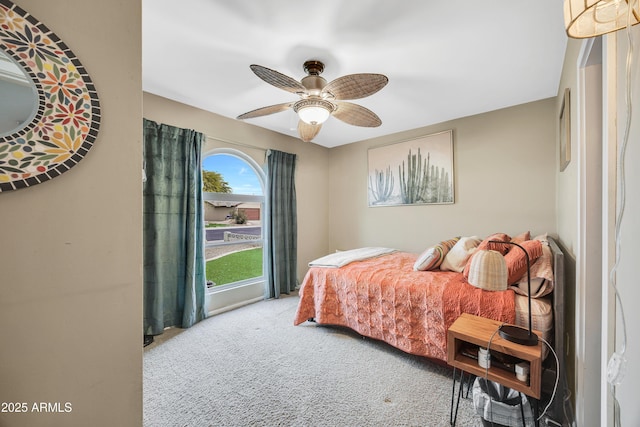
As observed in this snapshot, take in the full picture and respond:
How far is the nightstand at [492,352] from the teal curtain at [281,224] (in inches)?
101

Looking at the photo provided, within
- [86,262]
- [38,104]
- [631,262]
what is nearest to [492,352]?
[631,262]

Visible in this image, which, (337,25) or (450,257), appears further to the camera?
(450,257)

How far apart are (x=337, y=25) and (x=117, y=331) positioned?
199 centimetres

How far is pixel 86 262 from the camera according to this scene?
2.68ft

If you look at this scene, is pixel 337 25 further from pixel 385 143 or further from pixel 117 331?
pixel 385 143

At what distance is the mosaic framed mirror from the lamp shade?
Answer: 147cm

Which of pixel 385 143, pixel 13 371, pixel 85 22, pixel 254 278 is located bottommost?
pixel 254 278

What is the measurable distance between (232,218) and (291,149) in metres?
1.43

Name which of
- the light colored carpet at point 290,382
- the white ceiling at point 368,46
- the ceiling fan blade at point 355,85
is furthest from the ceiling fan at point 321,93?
the light colored carpet at point 290,382

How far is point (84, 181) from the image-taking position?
82cm

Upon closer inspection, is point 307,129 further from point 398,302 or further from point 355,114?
point 398,302

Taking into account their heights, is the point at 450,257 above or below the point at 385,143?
below

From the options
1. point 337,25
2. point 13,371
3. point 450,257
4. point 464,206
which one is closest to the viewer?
point 13,371

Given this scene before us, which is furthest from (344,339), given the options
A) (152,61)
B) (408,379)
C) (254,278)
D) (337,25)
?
(152,61)
